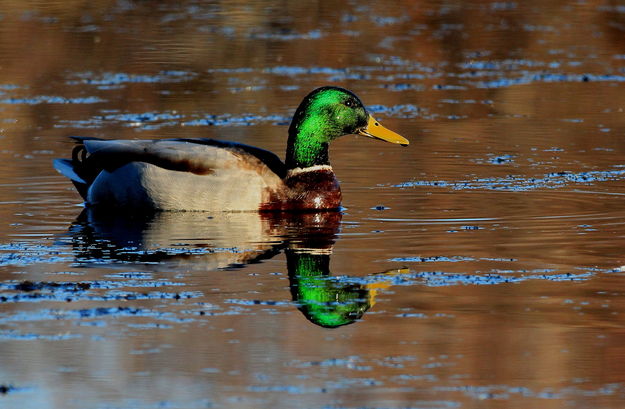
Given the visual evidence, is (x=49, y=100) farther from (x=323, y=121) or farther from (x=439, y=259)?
(x=439, y=259)

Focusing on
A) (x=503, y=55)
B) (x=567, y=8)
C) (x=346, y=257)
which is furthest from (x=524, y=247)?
(x=567, y=8)

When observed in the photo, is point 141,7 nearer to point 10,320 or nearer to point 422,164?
point 422,164

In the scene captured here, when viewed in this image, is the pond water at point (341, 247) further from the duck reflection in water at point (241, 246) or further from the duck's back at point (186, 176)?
the duck's back at point (186, 176)

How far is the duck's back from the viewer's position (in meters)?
10.7

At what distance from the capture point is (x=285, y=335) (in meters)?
6.68

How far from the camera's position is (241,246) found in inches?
359

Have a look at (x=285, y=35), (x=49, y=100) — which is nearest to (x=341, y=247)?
(x=49, y=100)

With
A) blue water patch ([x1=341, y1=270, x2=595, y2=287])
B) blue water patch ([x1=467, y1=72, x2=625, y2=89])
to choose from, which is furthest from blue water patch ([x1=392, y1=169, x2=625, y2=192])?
blue water patch ([x1=467, y1=72, x2=625, y2=89])

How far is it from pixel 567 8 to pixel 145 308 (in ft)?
64.8

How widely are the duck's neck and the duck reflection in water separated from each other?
496mm

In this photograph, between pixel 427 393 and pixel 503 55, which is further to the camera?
pixel 503 55

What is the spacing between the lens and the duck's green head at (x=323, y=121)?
11.1 m

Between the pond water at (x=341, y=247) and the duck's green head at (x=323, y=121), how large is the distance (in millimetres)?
571

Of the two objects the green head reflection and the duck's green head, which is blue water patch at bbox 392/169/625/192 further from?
the green head reflection
